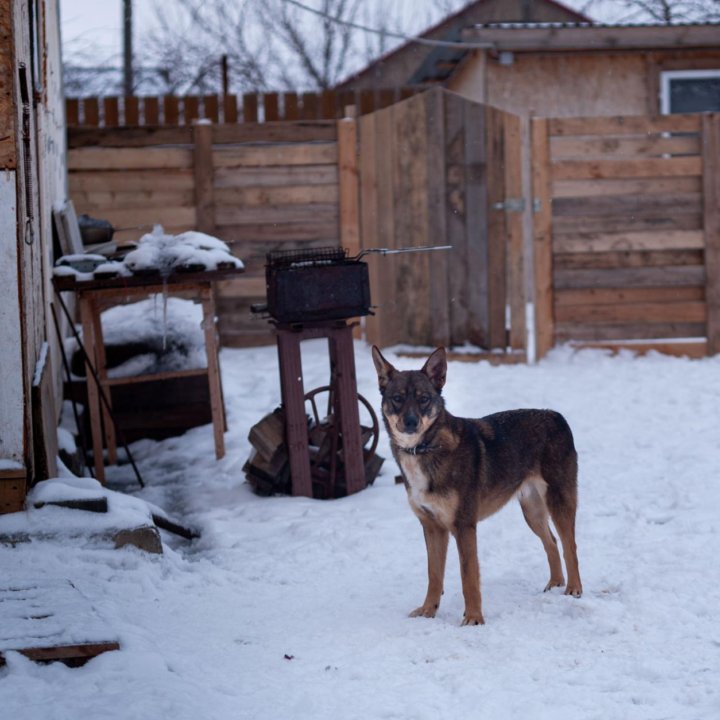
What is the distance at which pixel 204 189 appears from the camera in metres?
12.7

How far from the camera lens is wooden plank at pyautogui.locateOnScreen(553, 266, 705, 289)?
1212 centimetres

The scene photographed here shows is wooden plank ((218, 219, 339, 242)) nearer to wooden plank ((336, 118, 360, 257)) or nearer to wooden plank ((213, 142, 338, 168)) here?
wooden plank ((336, 118, 360, 257))

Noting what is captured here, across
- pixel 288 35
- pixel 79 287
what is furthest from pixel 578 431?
pixel 288 35

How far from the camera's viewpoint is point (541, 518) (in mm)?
6043

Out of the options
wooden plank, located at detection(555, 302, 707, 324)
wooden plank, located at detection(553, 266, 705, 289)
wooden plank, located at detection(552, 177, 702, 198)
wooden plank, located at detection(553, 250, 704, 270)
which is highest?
wooden plank, located at detection(552, 177, 702, 198)

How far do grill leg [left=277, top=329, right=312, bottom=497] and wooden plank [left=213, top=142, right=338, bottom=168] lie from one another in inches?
208

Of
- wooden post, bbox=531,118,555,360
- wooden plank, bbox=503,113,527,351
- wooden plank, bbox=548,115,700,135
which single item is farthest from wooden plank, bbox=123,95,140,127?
wooden plank, bbox=548,115,700,135

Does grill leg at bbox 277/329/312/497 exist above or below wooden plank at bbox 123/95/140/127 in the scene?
below

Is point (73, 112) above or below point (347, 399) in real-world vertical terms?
above

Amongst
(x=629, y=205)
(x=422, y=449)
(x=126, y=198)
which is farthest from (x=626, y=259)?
(x=422, y=449)

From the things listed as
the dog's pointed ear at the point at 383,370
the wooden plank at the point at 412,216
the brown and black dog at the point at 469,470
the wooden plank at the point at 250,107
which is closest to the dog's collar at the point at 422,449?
the brown and black dog at the point at 469,470

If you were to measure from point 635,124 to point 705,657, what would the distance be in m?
8.25

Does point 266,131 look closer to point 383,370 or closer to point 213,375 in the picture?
point 213,375

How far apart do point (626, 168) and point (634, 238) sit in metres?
0.72
